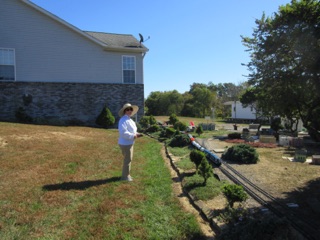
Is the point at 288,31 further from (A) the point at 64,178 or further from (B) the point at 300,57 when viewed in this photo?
(A) the point at 64,178

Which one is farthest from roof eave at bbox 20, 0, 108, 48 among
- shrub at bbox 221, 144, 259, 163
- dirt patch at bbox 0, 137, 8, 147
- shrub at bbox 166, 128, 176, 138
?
shrub at bbox 221, 144, 259, 163

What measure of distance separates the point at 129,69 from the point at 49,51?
548 cm

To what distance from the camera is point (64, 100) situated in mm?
19047

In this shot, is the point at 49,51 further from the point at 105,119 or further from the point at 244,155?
the point at 244,155

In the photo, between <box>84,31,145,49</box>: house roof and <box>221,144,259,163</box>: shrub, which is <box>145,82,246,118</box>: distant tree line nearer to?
<box>84,31,145,49</box>: house roof

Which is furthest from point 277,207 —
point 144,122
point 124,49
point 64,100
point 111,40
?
point 111,40

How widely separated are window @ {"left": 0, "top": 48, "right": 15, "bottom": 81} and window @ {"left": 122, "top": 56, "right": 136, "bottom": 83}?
7141mm

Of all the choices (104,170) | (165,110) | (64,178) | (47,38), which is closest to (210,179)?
(104,170)

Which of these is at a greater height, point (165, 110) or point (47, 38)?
point (47, 38)

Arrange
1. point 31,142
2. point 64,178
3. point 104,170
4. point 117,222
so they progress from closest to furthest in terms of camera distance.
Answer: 1. point 117,222
2. point 64,178
3. point 104,170
4. point 31,142

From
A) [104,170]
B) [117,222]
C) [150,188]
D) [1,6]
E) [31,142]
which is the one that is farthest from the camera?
[1,6]

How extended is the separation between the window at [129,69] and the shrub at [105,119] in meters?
2.82

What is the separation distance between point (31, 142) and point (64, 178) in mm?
4520

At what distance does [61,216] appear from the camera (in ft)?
15.8
